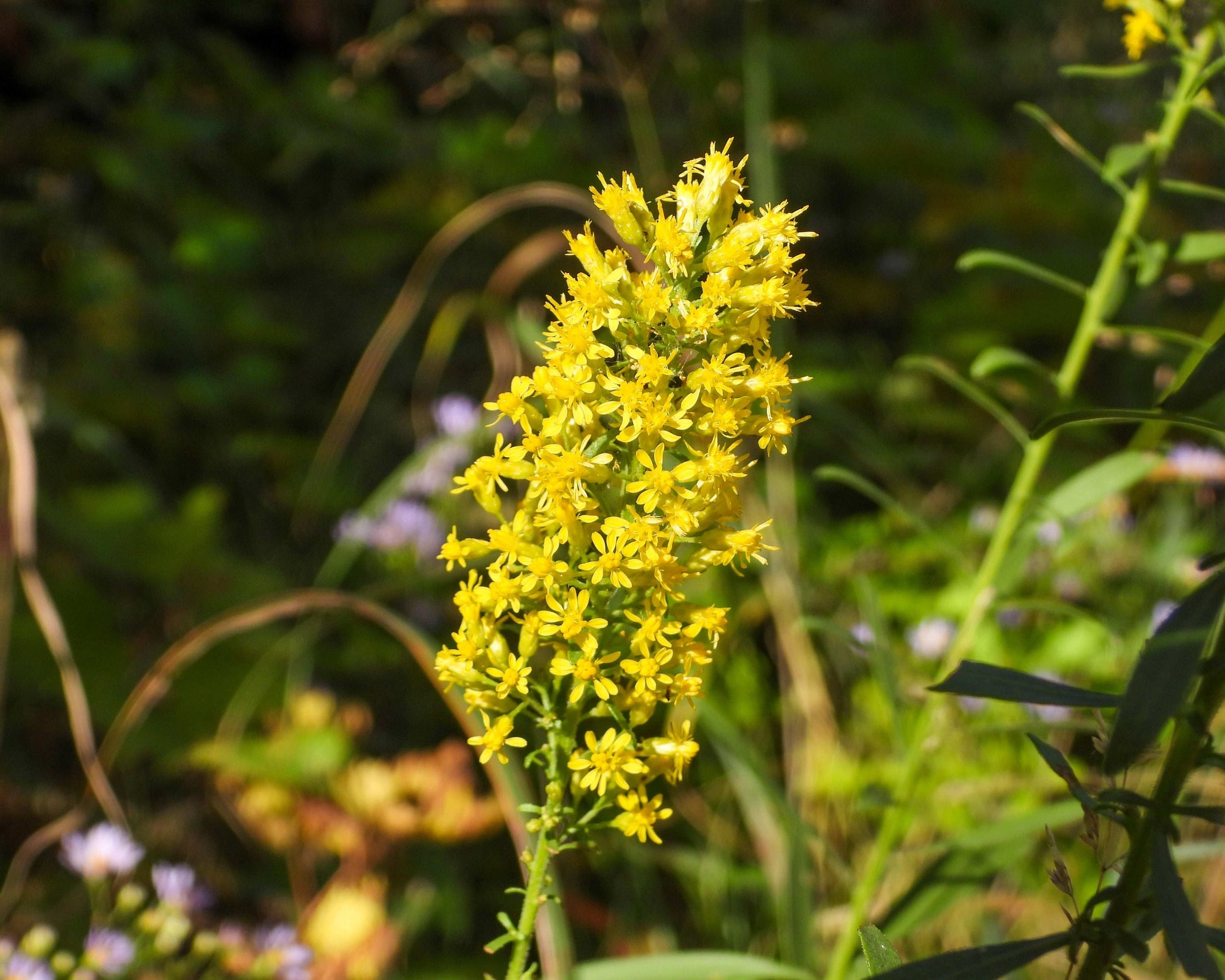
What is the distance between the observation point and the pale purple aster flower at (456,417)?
2.90m

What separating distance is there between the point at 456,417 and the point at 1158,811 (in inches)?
92.4

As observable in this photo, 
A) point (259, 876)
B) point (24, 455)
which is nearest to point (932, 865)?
point (259, 876)

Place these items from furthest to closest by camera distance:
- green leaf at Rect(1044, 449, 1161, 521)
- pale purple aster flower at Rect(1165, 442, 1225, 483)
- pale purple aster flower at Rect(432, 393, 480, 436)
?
pale purple aster flower at Rect(1165, 442, 1225, 483) → pale purple aster flower at Rect(432, 393, 480, 436) → green leaf at Rect(1044, 449, 1161, 521)

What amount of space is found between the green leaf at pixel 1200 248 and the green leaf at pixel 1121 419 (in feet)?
2.21

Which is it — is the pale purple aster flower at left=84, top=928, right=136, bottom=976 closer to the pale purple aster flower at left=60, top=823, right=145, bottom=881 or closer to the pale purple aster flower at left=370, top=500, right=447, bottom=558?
the pale purple aster flower at left=60, top=823, right=145, bottom=881

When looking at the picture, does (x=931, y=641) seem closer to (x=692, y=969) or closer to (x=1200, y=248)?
(x=1200, y=248)

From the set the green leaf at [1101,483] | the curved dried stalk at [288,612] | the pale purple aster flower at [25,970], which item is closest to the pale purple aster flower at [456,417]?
the curved dried stalk at [288,612]

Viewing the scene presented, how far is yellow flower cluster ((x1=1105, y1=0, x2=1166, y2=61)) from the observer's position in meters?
1.28

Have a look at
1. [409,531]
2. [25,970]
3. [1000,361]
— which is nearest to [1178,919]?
[1000,361]

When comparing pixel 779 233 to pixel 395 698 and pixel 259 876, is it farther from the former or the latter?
pixel 395 698

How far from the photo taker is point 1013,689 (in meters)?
0.82

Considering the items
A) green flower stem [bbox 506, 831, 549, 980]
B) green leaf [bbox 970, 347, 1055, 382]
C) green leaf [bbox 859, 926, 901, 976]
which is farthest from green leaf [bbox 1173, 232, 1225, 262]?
green flower stem [bbox 506, 831, 549, 980]

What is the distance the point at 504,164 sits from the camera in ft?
11.2

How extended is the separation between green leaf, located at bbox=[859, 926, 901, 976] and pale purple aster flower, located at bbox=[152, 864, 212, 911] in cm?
126
